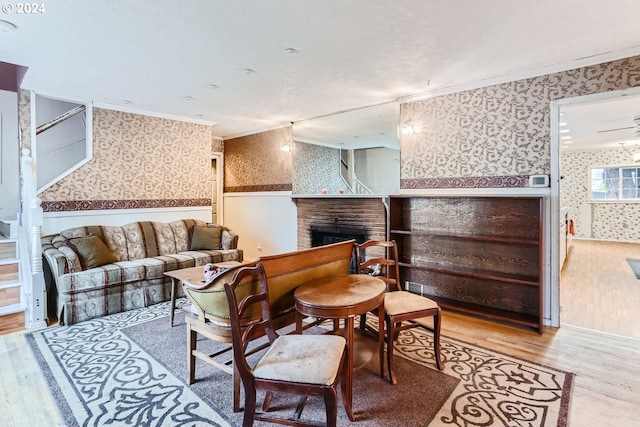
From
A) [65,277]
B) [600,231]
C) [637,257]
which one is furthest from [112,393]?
[600,231]

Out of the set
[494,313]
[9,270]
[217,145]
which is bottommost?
[494,313]

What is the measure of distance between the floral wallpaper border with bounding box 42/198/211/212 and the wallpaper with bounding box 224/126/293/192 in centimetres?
103

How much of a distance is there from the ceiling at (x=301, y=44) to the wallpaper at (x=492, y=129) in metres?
0.14

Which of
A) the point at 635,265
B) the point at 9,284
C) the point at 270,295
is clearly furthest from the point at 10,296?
the point at 635,265

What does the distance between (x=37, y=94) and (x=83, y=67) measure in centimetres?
132

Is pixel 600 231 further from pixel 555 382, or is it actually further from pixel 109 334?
pixel 109 334

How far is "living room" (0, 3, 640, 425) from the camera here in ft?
9.62

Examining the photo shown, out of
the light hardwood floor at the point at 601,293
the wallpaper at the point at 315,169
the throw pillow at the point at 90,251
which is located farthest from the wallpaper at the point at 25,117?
the light hardwood floor at the point at 601,293

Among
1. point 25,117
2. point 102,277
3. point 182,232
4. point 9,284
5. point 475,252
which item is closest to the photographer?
point 9,284

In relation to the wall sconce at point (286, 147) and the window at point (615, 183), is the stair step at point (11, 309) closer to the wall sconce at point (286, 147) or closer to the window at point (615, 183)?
the wall sconce at point (286, 147)

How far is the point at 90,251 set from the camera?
12.3 ft

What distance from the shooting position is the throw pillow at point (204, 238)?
16.1ft

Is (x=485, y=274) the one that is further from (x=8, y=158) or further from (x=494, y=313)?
(x=8, y=158)

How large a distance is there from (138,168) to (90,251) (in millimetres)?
1595
